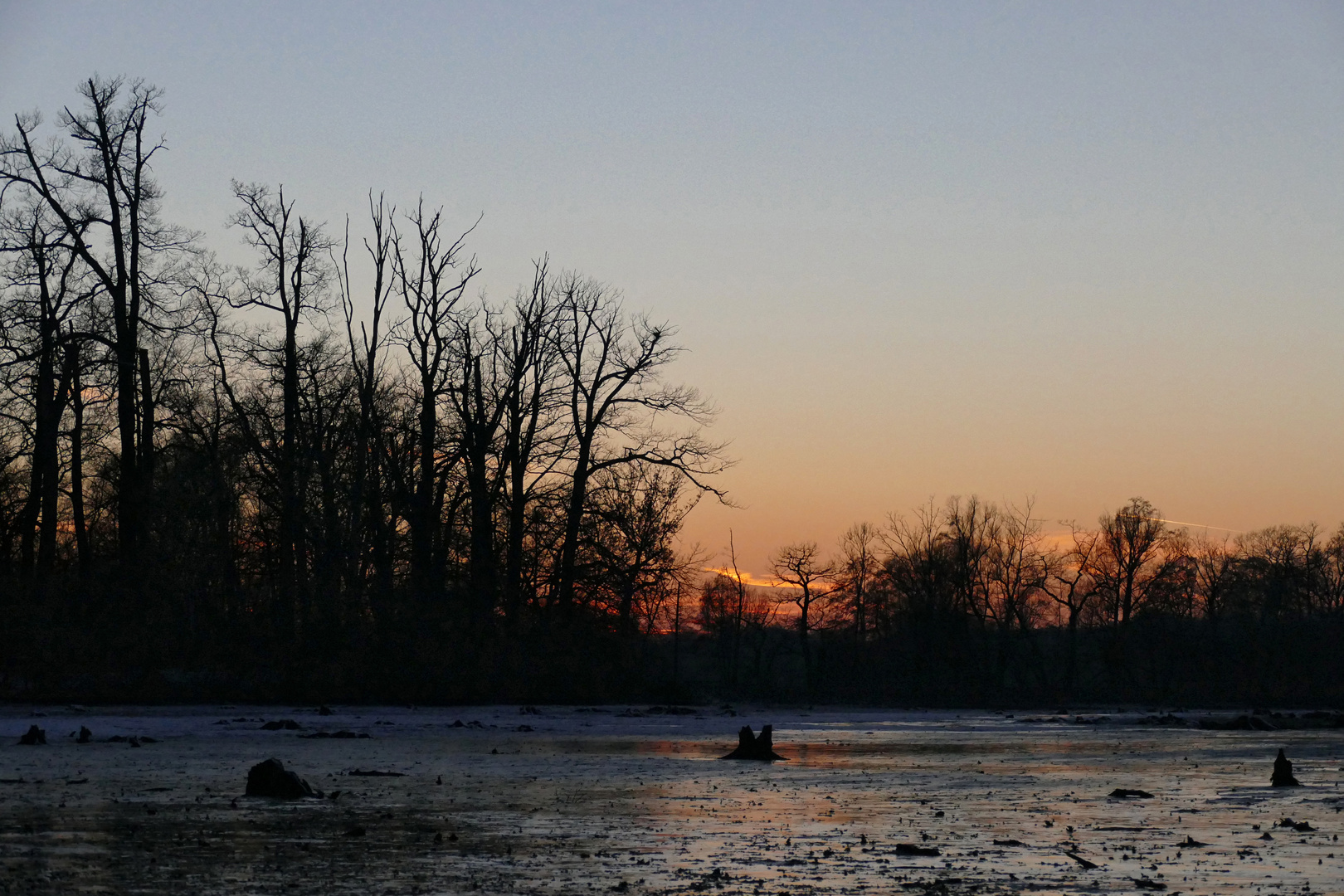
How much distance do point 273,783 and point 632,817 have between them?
4.44 metres

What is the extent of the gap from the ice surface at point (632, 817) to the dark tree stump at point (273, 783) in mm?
287

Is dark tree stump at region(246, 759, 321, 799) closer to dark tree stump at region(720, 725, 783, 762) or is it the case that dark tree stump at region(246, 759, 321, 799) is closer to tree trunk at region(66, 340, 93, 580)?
dark tree stump at region(720, 725, 783, 762)

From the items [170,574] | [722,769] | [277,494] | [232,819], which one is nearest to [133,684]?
[170,574]

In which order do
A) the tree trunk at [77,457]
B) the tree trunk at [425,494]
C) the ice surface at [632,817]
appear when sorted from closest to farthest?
the ice surface at [632,817], the tree trunk at [77,457], the tree trunk at [425,494]

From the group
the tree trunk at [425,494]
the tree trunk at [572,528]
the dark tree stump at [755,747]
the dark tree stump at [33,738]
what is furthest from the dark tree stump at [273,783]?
the tree trunk at [572,528]

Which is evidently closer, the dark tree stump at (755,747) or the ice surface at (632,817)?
the ice surface at (632,817)

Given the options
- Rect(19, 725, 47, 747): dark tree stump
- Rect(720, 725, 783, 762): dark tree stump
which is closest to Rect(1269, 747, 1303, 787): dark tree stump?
Rect(720, 725, 783, 762): dark tree stump

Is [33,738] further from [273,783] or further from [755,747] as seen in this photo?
[755,747]

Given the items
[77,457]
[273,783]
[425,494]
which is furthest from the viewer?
[425,494]

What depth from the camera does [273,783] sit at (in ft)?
54.0

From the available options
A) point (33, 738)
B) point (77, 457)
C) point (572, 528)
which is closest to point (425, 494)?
point (572, 528)

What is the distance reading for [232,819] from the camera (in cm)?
1405

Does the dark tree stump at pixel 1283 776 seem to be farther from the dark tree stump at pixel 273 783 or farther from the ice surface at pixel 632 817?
the dark tree stump at pixel 273 783

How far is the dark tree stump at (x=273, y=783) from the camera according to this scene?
16391 mm
